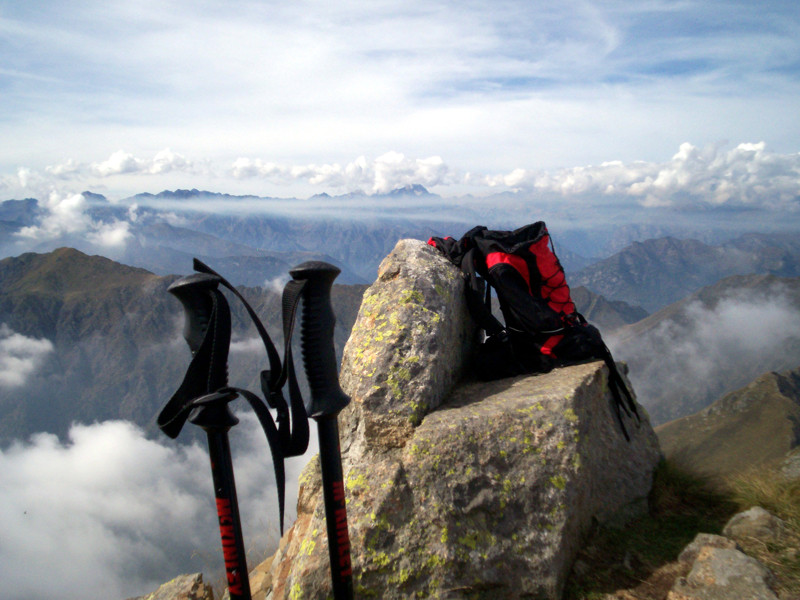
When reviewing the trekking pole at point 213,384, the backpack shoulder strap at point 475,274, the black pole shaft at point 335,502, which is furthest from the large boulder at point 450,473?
the trekking pole at point 213,384

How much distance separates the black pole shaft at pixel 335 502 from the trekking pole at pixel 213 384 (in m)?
0.63

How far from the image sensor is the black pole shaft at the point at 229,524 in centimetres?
327

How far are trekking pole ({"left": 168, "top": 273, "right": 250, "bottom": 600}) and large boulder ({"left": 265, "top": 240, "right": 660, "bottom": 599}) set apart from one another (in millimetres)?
1882

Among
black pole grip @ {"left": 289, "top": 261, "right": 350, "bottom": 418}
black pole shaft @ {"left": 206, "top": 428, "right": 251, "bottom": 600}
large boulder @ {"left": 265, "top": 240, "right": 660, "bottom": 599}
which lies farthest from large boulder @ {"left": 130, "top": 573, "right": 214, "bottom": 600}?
black pole grip @ {"left": 289, "top": 261, "right": 350, "bottom": 418}

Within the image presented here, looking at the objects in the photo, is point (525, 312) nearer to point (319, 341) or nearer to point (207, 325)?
point (319, 341)

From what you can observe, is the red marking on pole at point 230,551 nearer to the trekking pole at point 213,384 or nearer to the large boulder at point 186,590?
the trekking pole at point 213,384

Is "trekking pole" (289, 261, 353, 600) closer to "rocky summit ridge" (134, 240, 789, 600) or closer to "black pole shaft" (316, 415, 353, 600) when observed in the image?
"black pole shaft" (316, 415, 353, 600)

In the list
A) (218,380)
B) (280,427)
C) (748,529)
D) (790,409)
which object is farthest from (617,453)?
(790,409)

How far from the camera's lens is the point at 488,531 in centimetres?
500

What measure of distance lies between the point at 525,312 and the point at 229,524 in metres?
4.97

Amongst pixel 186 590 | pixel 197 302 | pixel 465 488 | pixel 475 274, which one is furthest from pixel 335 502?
pixel 475 274

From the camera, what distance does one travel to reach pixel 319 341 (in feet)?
11.3

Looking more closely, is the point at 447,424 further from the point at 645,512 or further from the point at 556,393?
the point at 645,512

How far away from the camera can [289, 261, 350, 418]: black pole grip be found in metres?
3.38
